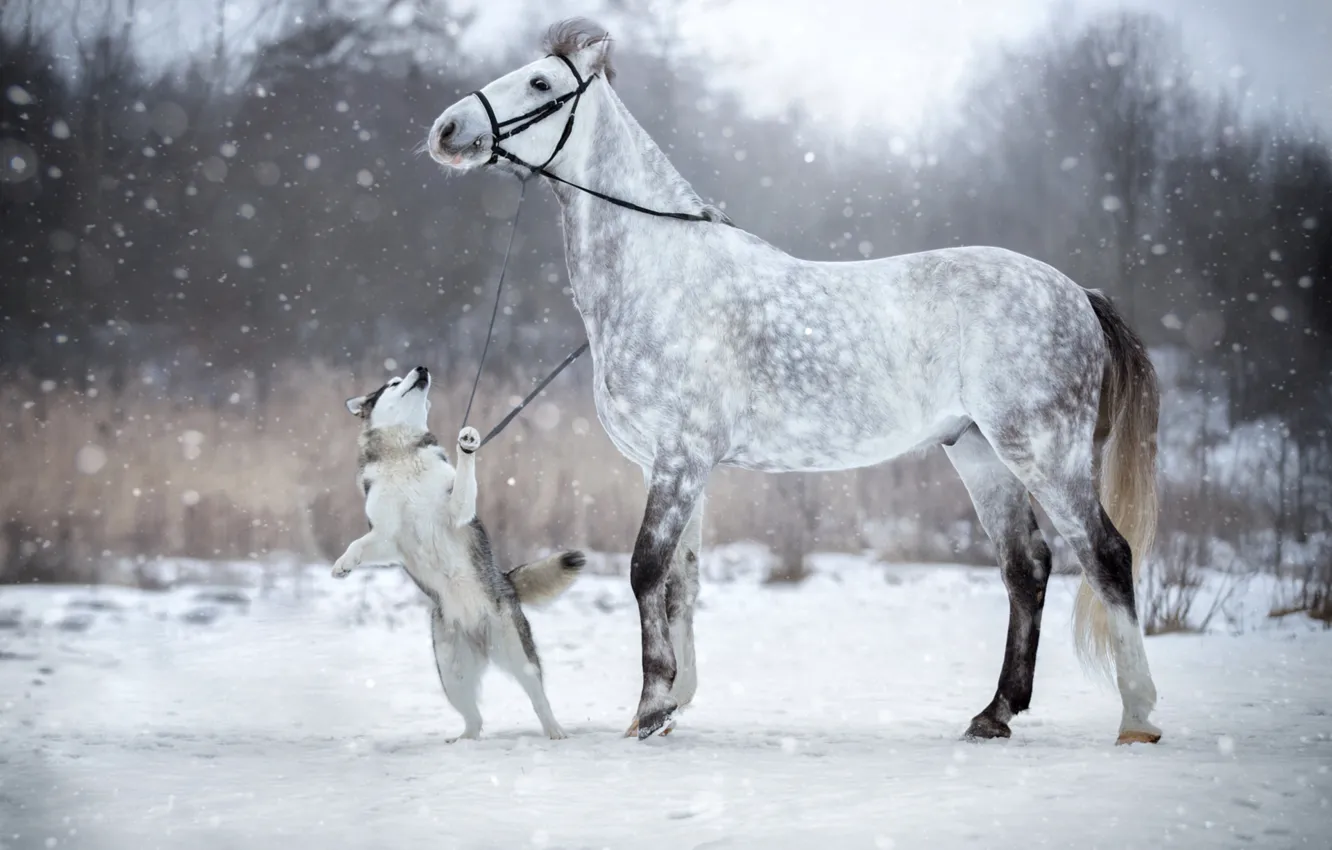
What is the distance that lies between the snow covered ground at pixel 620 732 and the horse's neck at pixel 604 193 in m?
1.72

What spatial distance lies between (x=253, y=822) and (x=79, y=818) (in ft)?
1.71

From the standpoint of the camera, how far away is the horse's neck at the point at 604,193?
151 inches

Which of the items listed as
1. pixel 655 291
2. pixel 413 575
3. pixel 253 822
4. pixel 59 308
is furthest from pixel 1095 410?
pixel 59 308

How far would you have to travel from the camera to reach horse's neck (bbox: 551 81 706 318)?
382 centimetres

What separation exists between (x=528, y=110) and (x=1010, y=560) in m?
2.55

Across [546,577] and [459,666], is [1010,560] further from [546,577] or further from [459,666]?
[459,666]

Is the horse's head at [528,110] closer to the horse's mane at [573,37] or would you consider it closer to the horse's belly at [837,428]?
the horse's mane at [573,37]

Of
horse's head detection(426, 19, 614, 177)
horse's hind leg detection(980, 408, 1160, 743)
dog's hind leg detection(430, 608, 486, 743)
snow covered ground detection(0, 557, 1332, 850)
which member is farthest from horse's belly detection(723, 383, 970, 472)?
horse's head detection(426, 19, 614, 177)

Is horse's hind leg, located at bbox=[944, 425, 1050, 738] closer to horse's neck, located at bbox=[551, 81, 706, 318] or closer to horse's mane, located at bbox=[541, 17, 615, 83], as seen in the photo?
horse's neck, located at bbox=[551, 81, 706, 318]

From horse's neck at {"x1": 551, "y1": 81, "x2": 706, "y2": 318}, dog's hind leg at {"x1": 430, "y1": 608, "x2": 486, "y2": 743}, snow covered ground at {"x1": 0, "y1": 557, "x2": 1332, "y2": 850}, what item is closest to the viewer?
snow covered ground at {"x1": 0, "y1": 557, "x2": 1332, "y2": 850}

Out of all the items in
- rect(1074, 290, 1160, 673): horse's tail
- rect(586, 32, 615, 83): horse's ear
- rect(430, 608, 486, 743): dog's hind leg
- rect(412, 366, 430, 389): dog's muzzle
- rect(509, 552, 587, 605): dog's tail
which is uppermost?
rect(586, 32, 615, 83): horse's ear

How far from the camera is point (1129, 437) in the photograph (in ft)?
12.9

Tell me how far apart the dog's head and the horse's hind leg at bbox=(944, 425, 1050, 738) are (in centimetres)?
215

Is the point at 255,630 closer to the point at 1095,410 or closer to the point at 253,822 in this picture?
the point at 253,822
